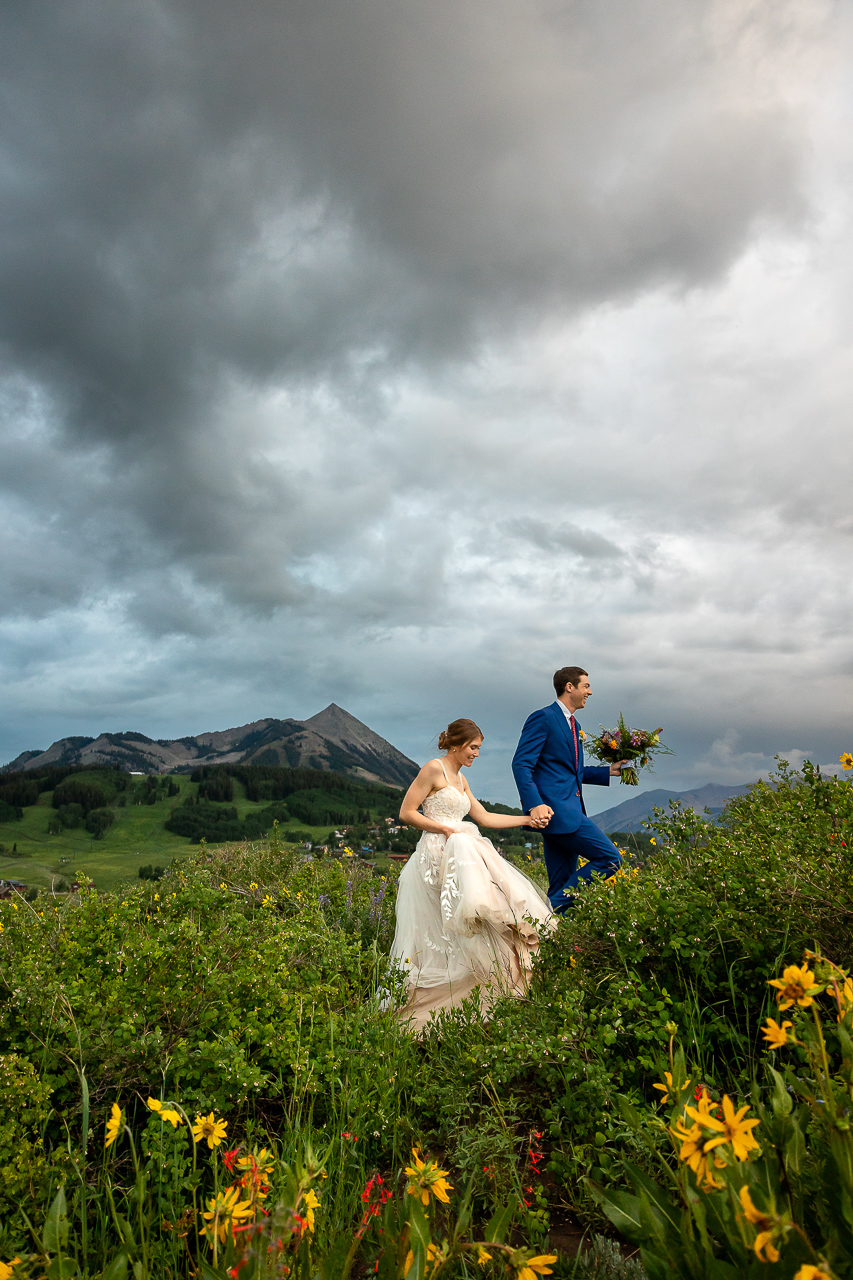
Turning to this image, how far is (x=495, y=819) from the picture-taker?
632 centimetres

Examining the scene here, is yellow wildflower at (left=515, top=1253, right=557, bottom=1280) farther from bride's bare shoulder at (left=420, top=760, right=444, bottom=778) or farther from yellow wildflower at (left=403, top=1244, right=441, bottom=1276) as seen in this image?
bride's bare shoulder at (left=420, top=760, right=444, bottom=778)

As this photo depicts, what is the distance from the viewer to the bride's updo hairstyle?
21.9ft

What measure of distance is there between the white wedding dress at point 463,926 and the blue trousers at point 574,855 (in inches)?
45.8

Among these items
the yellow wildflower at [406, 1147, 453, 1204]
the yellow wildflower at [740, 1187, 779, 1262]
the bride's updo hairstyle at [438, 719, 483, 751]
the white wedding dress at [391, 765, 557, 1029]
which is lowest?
the white wedding dress at [391, 765, 557, 1029]

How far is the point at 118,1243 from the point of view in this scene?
2.44 metres

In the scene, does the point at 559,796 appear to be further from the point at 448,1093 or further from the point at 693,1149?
the point at 693,1149

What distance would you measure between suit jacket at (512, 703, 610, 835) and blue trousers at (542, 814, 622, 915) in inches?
6.0

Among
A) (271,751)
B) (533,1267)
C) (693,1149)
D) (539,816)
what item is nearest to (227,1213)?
(533,1267)

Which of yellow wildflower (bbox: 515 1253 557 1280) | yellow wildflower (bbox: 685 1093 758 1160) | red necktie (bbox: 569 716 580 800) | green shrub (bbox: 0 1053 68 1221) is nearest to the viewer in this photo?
yellow wildflower (bbox: 685 1093 758 1160)

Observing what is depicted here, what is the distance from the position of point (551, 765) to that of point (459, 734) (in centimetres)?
117

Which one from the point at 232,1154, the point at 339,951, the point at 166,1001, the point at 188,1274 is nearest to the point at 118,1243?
the point at 188,1274

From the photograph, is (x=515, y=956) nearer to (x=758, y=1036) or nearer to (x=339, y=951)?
(x=339, y=951)

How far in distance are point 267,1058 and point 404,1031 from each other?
137 centimetres

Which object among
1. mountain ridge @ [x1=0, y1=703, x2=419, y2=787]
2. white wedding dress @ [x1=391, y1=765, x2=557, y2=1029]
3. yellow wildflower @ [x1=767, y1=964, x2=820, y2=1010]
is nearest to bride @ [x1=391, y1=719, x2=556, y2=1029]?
white wedding dress @ [x1=391, y1=765, x2=557, y2=1029]
